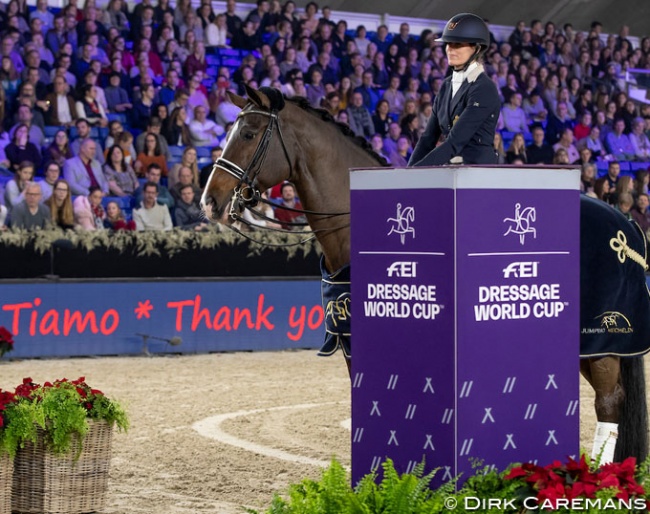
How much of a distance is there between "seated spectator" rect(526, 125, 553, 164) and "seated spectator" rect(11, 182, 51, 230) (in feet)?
31.5

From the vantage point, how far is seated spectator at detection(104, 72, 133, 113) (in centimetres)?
1627

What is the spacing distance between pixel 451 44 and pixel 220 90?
12318mm

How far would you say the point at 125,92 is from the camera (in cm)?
1639

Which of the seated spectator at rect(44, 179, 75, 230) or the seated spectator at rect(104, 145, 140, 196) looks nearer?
the seated spectator at rect(44, 179, 75, 230)

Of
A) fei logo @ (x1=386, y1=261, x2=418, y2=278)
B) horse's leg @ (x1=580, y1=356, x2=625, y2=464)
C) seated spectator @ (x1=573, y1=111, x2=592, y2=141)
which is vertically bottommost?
horse's leg @ (x1=580, y1=356, x2=625, y2=464)

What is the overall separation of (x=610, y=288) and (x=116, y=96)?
11967 millimetres

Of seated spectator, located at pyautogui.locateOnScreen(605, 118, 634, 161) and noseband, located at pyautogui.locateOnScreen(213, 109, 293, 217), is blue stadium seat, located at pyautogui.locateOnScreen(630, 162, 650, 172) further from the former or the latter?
noseband, located at pyautogui.locateOnScreen(213, 109, 293, 217)

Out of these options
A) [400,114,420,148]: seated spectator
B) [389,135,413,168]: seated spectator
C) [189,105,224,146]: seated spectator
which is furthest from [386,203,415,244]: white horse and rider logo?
[400,114,420,148]: seated spectator

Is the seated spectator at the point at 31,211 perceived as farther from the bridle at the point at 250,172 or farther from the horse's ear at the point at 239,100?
the bridle at the point at 250,172

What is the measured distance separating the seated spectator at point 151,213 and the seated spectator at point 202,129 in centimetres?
243

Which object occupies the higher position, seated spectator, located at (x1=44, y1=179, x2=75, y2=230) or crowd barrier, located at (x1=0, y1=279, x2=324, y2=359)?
seated spectator, located at (x1=44, y1=179, x2=75, y2=230)

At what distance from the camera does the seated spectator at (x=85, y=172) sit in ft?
47.0

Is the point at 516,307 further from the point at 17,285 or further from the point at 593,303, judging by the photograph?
the point at 17,285

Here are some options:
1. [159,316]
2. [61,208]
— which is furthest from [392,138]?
[61,208]
